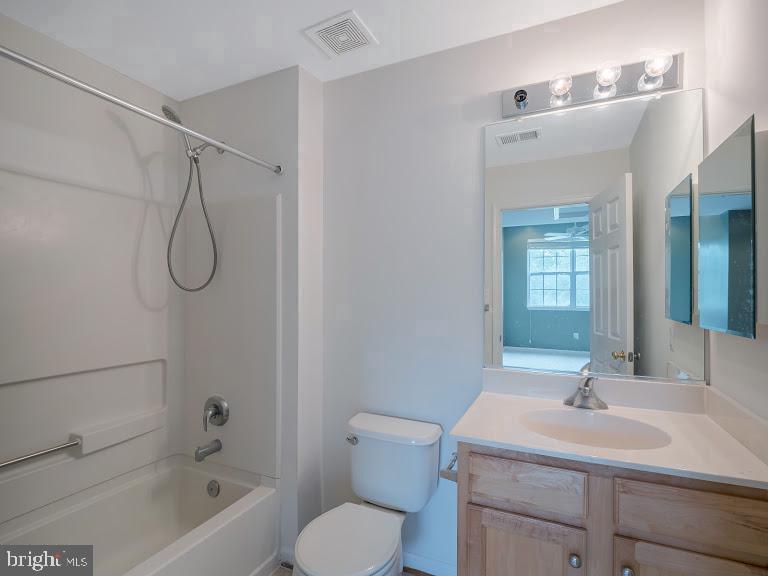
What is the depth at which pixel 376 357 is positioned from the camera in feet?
6.34

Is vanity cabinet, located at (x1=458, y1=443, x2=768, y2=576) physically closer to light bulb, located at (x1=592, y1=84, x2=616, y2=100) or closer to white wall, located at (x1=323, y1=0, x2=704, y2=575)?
white wall, located at (x1=323, y1=0, x2=704, y2=575)

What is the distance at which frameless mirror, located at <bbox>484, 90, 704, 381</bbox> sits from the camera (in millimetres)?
1437

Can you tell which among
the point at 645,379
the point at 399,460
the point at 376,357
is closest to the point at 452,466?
the point at 399,460

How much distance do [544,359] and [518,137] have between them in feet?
3.24

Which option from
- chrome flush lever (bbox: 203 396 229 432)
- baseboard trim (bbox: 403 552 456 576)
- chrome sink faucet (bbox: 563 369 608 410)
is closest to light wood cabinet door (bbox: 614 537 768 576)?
chrome sink faucet (bbox: 563 369 608 410)

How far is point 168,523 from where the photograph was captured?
2043 mm

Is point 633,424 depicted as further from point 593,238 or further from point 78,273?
point 78,273

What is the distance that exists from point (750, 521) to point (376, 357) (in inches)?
55.0

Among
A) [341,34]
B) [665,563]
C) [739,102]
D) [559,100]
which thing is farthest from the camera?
[341,34]

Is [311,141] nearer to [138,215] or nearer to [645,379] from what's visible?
[138,215]

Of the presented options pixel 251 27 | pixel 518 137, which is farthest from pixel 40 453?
pixel 518 137

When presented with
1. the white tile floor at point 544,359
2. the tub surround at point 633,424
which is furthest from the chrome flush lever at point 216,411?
the white tile floor at point 544,359

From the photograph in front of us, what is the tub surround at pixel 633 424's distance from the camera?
100 centimetres

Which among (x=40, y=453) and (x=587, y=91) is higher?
(x=587, y=91)
